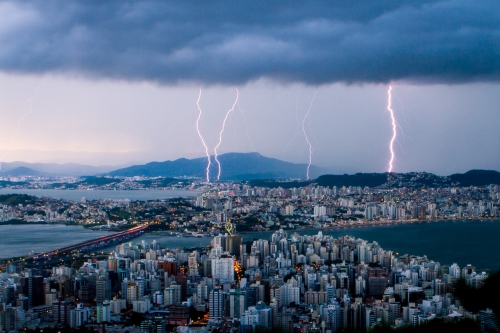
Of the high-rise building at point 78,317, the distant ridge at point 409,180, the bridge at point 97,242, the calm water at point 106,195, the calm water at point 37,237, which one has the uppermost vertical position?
the distant ridge at point 409,180

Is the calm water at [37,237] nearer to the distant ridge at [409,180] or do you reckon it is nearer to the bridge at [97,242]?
the bridge at [97,242]

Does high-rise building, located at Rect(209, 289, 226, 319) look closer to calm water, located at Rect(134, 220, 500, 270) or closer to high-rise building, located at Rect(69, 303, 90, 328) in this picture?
high-rise building, located at Rect(69, 303, 90, 328)

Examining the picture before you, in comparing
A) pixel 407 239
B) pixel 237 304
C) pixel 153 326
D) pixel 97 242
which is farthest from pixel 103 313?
pixel 407 239

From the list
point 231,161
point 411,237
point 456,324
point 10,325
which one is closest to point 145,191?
point 231,161

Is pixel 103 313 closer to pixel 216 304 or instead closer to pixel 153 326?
pixel 153 326

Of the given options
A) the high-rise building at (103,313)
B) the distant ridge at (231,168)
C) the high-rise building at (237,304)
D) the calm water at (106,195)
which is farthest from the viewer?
the distant ridge at (231,168)

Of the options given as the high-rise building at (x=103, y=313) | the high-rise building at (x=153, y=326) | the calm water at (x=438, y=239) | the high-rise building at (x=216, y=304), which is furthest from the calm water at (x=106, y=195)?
the high-rise building at (x=153, y=326)
